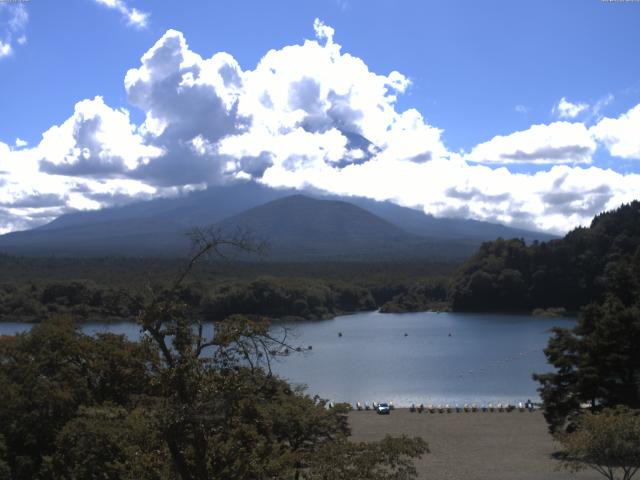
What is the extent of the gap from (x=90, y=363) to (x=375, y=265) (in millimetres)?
80454

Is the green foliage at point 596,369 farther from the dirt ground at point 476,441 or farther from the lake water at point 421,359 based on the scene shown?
the lake water at point 421,359

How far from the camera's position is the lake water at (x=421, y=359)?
2805cm

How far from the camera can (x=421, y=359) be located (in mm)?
36688

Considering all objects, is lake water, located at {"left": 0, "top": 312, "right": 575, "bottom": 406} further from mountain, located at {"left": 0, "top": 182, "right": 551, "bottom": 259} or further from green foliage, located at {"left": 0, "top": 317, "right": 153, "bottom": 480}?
mountain, located at {"left": 0, "top": 182, "right": 551, "bottom": 259}

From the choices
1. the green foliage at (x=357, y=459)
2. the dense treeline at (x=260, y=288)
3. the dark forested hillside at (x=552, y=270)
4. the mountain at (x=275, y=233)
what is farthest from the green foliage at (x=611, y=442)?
the mountain at (x=275, y=233)

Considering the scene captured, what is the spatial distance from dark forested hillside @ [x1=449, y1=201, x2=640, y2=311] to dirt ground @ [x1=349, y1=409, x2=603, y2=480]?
3800 centimetres

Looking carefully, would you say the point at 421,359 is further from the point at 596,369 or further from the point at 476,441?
the point at 596,369

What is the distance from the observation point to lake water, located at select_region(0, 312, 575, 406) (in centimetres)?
2805

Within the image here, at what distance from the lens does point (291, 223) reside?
161625 millimetres

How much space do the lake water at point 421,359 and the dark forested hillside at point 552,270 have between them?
5366 millimetres

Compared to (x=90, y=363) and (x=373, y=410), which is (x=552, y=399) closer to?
(x=373, y=410)

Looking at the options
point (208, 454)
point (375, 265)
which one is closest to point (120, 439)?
point (208, 454)

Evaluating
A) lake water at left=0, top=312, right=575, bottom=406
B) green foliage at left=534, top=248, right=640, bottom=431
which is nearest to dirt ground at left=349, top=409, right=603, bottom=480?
green foliage at left=534, top=248, right=640, bottom=431

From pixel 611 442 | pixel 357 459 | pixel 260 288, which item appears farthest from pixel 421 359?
pixel 357 459
